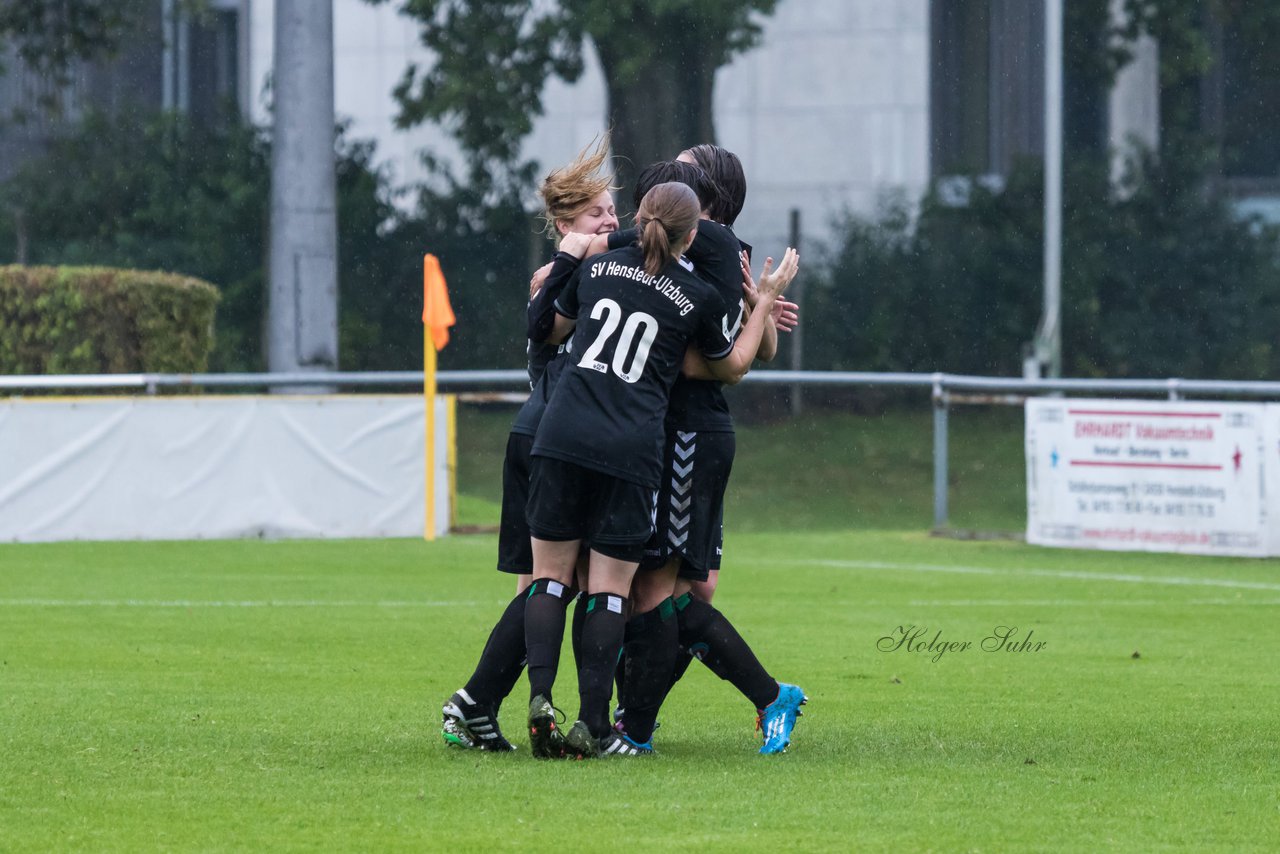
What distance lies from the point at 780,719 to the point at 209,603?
4.81 meters

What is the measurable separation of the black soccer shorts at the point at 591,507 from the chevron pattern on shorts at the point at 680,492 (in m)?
0.08

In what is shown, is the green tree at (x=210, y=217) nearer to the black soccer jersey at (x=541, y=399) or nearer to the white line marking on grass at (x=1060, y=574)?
the white line marking on grass at (x=1060, y=574)

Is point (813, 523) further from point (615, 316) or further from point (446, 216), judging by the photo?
point (615, 316)

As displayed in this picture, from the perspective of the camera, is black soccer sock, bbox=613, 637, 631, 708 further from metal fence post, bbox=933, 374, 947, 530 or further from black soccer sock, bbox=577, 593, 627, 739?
metal fence post, bbox=933, 374, 947, 530

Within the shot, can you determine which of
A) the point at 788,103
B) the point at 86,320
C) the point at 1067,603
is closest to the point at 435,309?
the point at 86,320

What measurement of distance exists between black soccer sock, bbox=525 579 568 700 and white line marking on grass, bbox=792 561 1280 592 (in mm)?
6529

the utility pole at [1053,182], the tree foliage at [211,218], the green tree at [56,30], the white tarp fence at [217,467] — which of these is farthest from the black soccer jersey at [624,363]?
the tree foliage at [211,218]

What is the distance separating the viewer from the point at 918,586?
11117 millimetres

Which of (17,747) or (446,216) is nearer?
(17,747)

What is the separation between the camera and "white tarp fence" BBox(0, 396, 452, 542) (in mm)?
13297

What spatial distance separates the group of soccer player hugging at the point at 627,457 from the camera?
210 inches

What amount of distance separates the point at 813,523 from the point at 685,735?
13508 millimetres

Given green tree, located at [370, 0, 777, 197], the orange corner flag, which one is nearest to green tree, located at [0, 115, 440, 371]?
green tree, located at [370, 0, 777, 197]

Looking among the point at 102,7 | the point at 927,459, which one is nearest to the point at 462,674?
the point at 927,459
